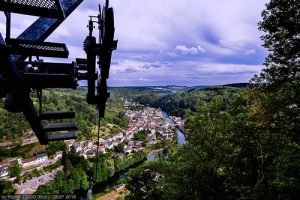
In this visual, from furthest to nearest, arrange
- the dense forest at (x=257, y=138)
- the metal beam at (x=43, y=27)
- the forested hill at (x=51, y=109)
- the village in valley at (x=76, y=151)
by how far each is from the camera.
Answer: the forested hill at (x=51, y=109), the village in valley at (x=76, y=151), the dense forest at (x=257, y=138), the metal beam at (x=43, y=27)

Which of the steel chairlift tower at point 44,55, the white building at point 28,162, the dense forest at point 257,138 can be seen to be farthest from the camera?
the white building at point 28,162

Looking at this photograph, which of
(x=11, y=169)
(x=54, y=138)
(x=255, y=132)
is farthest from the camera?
(x=11, y=169)

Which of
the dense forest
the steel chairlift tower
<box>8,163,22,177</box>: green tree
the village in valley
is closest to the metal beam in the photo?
the steel chairlift tower

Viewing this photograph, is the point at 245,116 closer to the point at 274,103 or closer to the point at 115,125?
the point at 274,103

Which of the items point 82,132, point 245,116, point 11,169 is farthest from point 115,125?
point 245,116

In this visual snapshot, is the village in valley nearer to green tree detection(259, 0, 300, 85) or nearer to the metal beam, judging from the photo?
green tree detection(259, 0, 300, 85)

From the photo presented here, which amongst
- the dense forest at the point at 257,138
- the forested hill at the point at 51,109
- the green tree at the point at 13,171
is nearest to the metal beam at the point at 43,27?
the dense forest at the point at 257,138

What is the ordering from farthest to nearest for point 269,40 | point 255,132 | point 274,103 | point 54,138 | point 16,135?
point 16,135
point 255,132
point 269,40
point 274,103
point 54,138

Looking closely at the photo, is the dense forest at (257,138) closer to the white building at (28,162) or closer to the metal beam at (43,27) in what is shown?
the metal beam at (43,27)
